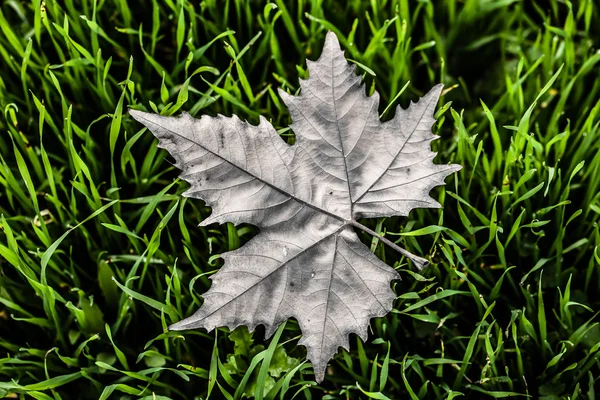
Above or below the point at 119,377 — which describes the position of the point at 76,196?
above

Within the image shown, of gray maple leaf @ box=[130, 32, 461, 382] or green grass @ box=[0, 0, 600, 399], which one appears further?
green grass @ box=[0, 0, 600, 399]

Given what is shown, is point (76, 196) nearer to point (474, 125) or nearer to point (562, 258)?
point (474, 125)

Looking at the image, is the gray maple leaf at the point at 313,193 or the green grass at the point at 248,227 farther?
the green grass at the point at 248,227

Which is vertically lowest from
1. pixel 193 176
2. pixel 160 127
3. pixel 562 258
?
pixel 562 258

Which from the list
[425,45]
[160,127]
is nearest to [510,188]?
[425,45]
